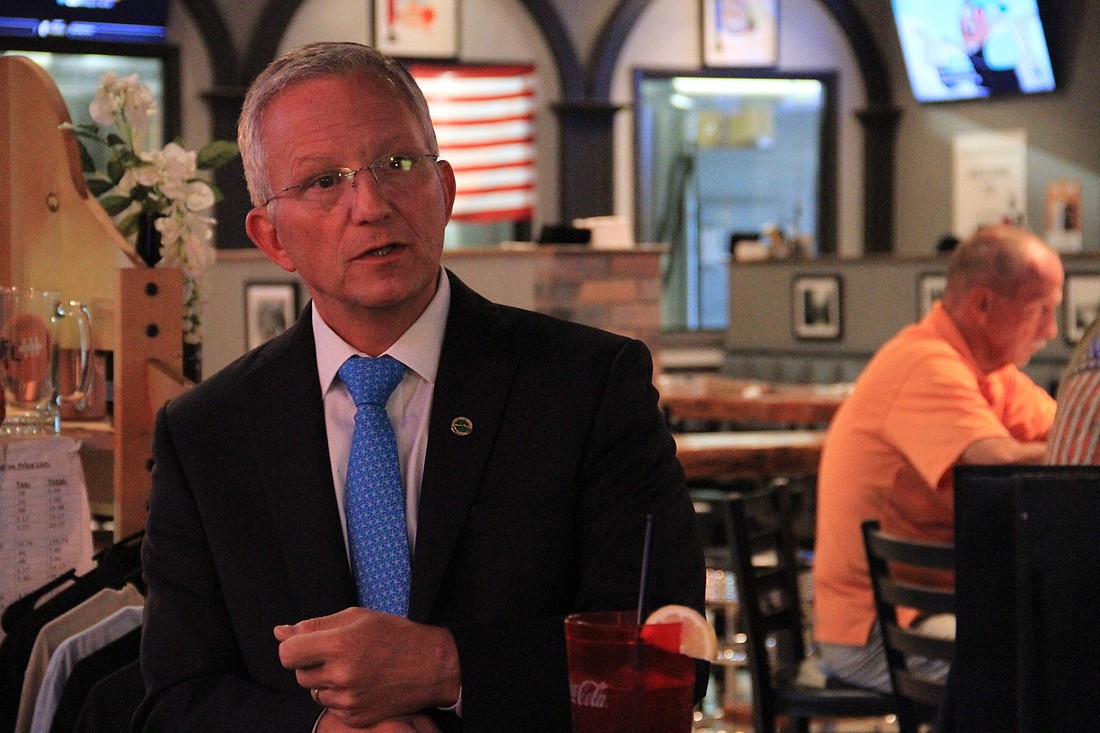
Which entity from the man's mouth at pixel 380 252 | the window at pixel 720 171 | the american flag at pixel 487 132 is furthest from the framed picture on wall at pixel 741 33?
the man's mouth at pixel 380 252

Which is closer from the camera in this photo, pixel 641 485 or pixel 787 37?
pixel 641 485

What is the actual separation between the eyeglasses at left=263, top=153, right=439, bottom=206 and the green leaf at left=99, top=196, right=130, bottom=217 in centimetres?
94

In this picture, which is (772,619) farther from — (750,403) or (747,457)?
(750,403)

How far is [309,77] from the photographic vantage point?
153cm

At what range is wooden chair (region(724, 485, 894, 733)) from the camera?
9.84 feet

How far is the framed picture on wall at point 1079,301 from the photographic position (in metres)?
8.72

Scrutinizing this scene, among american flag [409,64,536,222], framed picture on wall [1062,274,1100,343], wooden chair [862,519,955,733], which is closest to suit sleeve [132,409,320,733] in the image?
wooden chair [862,519,955,733]

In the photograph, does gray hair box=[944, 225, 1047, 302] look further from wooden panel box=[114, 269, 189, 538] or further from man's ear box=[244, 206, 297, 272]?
man's ear box=[244, 206, 297, 272]

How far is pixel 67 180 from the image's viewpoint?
2322 mm

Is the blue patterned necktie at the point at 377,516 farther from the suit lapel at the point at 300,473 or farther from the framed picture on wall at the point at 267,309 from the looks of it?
the framed picture on wall at the point at 267,309

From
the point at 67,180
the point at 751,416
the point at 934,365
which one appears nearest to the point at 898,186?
the point at 751,416

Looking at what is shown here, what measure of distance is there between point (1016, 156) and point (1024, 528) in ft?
34.9

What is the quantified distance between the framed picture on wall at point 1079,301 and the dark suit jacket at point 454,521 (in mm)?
7798

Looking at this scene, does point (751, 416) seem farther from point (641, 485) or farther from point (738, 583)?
point (641, 485)
